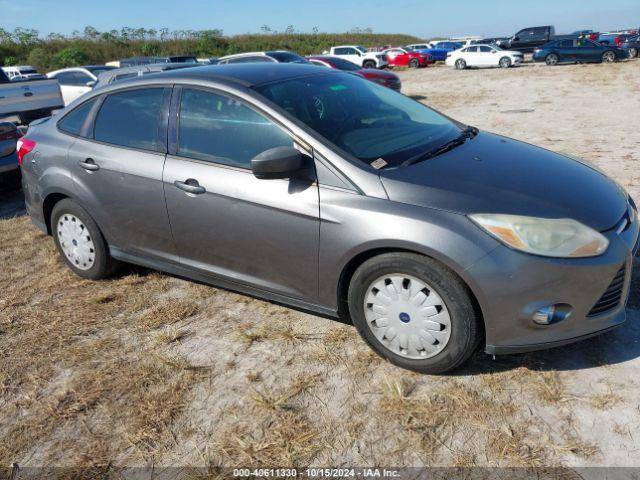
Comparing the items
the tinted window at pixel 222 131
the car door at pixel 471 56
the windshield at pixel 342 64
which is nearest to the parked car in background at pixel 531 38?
the car door at pixel 471 56

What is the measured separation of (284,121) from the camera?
312 centimetres

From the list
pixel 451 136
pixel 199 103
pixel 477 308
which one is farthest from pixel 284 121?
pixel 477 308

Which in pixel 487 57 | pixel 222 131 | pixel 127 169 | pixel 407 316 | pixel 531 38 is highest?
pixel 531 38

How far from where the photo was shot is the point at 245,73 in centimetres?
361

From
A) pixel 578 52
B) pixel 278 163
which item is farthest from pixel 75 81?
pixel 578 52

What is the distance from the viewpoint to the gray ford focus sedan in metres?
2.60

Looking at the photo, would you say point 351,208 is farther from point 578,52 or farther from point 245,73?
point 578,52

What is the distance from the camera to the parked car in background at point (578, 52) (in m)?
Answer: 25.7

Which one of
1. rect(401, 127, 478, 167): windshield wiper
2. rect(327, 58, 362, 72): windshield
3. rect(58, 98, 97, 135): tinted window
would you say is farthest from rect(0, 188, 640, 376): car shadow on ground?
rect(327, 58, 362, 72): windshield

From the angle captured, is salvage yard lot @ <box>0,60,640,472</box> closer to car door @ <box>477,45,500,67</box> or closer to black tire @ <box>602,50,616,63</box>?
black tire @ <box>602,50,616,63</box>

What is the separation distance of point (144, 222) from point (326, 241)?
152cm

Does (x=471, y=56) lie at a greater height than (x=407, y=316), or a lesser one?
greater

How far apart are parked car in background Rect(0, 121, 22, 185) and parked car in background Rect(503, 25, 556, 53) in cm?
3294

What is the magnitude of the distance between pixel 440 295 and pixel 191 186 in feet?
5.62
